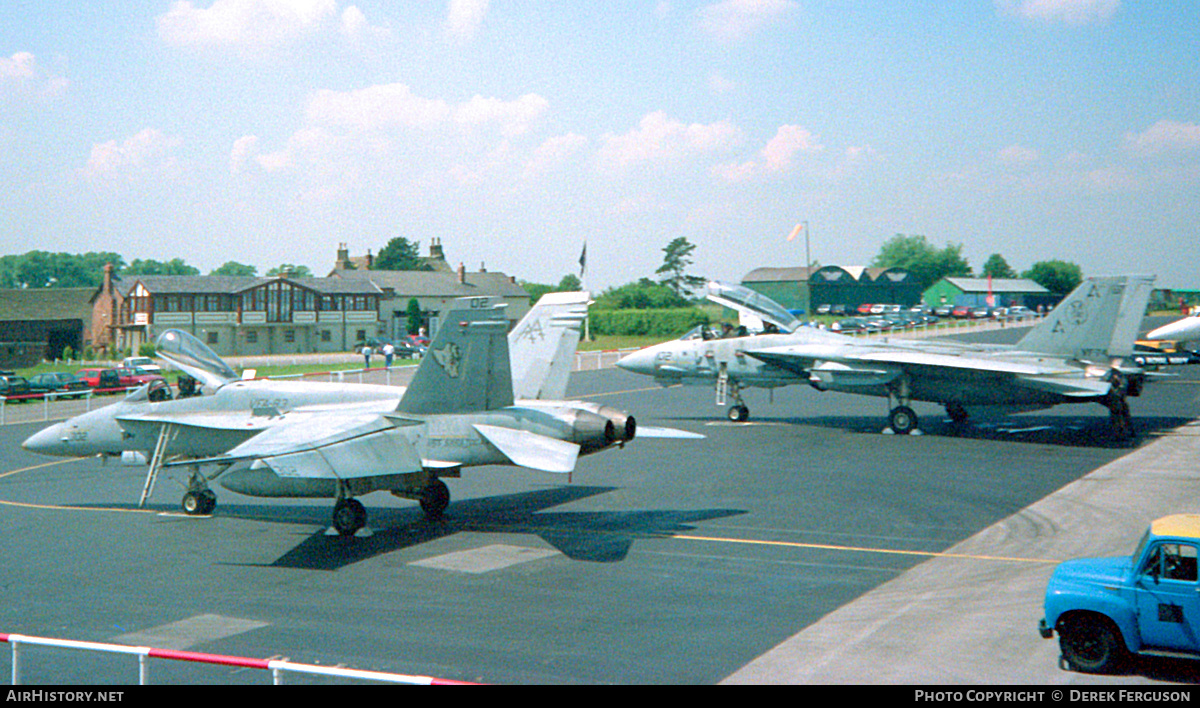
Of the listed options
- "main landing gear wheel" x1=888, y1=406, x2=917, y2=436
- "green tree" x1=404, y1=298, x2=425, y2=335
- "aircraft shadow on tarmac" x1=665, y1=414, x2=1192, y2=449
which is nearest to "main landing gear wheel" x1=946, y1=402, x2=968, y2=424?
"aircraft shadow on tarmac" x1=665, y1=414, x2=1192, y2=449

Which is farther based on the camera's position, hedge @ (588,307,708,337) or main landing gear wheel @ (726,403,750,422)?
hedge @ (588,307,708,337)

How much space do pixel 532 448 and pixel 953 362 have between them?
16515mm

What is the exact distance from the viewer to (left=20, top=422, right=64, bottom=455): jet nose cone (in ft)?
64.4

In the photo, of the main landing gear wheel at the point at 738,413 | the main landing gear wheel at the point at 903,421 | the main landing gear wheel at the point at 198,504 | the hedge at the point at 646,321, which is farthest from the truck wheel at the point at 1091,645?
Answer: the hedge at the point at 646,321

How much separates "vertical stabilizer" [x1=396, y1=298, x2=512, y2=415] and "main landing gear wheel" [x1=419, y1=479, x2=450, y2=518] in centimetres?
184

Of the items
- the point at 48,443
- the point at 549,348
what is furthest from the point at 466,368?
the point at 48,443

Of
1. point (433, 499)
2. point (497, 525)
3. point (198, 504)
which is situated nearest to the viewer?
point (497, 525)

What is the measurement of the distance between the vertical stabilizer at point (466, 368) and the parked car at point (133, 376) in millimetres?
30953

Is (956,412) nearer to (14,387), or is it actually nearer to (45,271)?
(14,387)

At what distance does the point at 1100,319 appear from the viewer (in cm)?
2612

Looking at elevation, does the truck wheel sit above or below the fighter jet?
below

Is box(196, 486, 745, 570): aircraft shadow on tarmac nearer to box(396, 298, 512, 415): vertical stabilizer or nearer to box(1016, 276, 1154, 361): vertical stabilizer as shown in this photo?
box(396, 298, 512, 415): vertical stabilizer

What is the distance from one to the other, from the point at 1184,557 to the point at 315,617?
9.62m

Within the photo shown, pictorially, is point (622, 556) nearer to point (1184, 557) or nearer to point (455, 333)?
point (455, 333)
